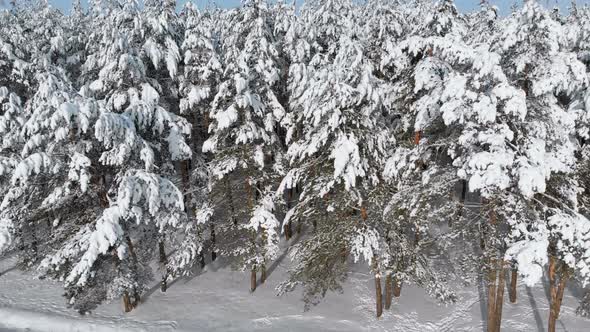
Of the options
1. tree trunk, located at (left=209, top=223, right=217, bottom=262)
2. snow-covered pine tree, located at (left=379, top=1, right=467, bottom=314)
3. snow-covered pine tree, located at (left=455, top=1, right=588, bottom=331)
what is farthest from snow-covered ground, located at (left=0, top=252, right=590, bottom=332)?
snow-covered pine tree, located at (left=455, top=1, right=588, bottom=331)

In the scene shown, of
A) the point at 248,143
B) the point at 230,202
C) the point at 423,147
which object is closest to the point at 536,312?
the point at 423,147

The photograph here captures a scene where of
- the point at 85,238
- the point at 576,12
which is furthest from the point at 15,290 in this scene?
the point at 576,12

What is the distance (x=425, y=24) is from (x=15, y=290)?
21.3m

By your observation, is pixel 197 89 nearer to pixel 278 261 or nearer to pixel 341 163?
pixel 341 163

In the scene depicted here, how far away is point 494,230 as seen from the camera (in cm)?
1109

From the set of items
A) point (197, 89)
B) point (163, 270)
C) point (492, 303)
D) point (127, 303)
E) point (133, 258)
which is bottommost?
point (127, 303)

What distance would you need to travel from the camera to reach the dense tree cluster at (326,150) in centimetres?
1043

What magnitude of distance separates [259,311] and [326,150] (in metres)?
8.40

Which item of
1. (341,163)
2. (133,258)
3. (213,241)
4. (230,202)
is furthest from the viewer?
(213,241)

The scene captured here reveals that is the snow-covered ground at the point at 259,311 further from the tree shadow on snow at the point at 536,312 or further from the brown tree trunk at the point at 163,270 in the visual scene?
the brown tree trunk at the point at 163,270

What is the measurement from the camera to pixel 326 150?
43.9 ft

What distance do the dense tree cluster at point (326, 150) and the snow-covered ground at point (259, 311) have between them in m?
0.87

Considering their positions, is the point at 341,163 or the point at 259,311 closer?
the point at 341,163

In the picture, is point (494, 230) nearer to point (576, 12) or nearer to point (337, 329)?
point (337, 329)
